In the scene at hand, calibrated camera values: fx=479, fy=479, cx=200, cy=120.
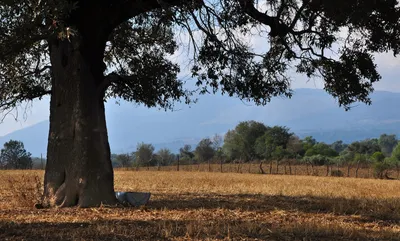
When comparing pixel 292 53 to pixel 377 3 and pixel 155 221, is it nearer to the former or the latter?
pixel 377 3

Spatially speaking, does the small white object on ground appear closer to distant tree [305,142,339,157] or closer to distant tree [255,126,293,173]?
distant tree [255,126,293,173]

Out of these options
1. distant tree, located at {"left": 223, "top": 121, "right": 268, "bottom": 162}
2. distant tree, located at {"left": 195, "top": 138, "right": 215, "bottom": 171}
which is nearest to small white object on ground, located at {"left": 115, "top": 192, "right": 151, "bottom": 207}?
distant tree, located at {"left": 223, "top": 121, "right": 268, "bottom": 162}

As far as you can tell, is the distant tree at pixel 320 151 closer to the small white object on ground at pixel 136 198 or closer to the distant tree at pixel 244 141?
the distant tree at pixel 244 141

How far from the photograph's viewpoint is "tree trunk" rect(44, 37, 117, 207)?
382 inches

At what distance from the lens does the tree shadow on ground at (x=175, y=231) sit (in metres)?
6.34

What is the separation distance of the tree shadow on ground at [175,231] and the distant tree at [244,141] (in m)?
68.3

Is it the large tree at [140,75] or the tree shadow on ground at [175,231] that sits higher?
the large tree at [140,75]

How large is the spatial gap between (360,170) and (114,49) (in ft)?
109

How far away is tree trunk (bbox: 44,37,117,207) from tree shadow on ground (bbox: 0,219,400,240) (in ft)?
7.19

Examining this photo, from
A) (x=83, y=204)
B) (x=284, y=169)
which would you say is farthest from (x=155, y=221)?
(x=284, y=169)

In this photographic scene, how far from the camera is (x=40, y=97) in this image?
12562mm

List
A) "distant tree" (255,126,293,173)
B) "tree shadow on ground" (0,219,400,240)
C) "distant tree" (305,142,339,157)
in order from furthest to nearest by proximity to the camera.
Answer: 1. "distant tree" (305,142,339,157)
2. "distant tree" (255,126,293,173)
3. "tree shadow on ground" (0,219,400,240)

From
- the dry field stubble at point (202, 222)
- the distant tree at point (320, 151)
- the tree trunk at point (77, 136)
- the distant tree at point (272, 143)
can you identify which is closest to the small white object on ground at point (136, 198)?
the dry field stubble at point (202, 222)

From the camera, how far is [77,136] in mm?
9836
